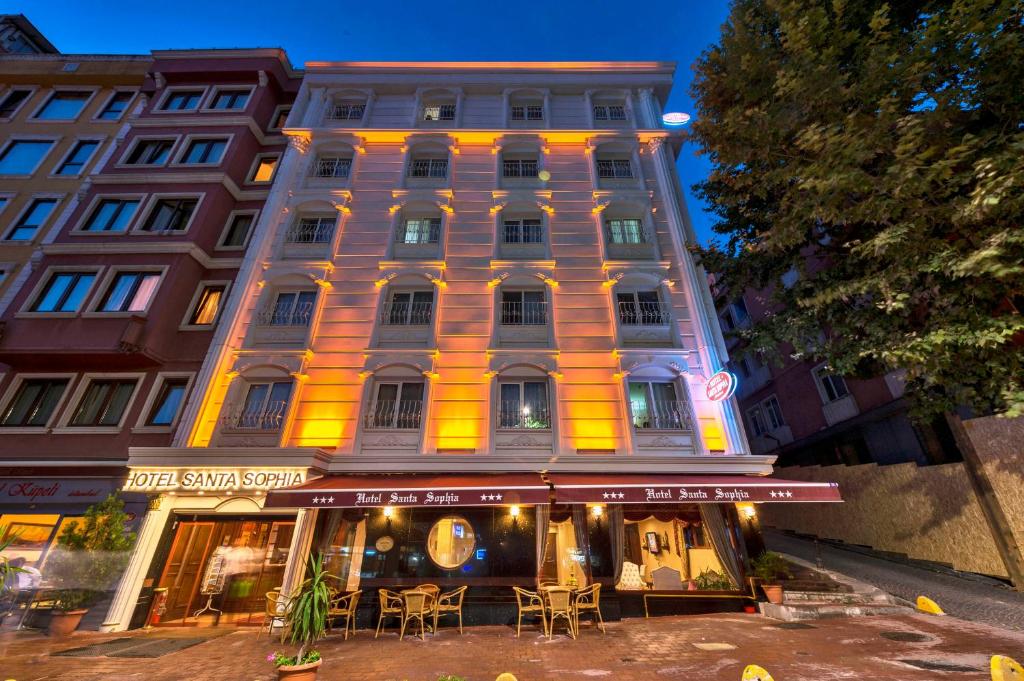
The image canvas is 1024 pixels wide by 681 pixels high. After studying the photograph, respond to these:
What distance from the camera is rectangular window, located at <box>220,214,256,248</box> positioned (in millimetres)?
14633

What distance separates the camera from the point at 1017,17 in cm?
721

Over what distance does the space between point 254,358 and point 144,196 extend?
8.23 metres

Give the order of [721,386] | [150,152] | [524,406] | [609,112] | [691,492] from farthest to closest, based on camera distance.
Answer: [609,112]
[150,152]
[524,406]
[721,386]
[691,492]

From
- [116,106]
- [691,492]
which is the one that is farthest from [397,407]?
[116,106]

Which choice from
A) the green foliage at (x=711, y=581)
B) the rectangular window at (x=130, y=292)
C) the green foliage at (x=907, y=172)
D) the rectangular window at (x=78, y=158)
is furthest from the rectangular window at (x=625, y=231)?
the rectangular window at (x=78, y=158)

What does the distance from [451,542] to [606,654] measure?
451cm

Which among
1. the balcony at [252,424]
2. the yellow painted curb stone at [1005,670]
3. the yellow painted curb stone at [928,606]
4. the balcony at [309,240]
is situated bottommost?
the yellow painted curb stone at [1005,670]

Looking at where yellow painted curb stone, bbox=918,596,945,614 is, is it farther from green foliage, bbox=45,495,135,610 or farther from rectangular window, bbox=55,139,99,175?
rectangular window, bbox=55,139,99,175

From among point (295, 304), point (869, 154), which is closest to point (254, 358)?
point (295, 304)

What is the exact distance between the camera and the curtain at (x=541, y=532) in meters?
10.2

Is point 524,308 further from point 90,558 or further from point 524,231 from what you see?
point 90,558

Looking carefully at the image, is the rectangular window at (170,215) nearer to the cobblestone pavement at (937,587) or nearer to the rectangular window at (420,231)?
the rectangular window at (420,231)

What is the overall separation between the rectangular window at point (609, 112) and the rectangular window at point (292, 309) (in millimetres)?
14163

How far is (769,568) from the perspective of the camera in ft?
33.1
